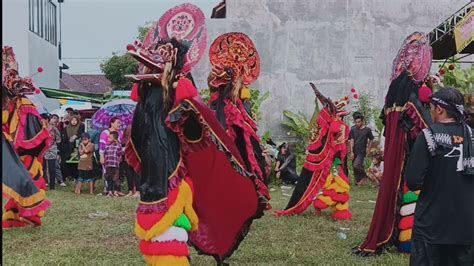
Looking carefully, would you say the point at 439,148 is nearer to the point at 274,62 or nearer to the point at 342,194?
the point at 342,194

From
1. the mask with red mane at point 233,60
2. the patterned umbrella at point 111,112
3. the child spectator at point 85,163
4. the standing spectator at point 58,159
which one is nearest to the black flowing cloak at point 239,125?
the mask with red mane at point 233,60

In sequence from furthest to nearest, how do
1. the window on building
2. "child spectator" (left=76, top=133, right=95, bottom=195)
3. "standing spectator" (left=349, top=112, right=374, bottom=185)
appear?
1. the window on building
2. "standing spectator" (left=349, top=112, right=374, bottom=185)
3. "child spectator" (left=76, top=133, right=95, bottom=195)

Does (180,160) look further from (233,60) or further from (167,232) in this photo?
(233,60)

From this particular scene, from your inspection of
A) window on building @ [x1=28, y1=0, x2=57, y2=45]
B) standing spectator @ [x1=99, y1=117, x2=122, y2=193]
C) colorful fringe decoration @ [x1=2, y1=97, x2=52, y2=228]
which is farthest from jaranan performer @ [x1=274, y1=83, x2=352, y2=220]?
window on building @ [x1=28, y1=0, x2=57, y2=45]

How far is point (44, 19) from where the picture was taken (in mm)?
22438

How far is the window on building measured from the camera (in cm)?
2012

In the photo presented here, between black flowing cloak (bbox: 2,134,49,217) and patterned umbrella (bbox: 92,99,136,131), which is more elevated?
patterned umbrella (bbox: 92,99,136,131)

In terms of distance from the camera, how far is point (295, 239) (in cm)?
679

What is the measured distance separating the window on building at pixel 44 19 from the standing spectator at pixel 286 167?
10.5 m

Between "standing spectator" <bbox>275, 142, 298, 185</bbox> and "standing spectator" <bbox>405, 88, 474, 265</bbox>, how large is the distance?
30.1ft

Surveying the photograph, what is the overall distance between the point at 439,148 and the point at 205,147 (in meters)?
1.67

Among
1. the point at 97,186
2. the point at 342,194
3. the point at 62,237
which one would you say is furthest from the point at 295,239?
the point at 97,186

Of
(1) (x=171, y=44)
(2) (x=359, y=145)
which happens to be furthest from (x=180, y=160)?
(2) (x=359, y=145)

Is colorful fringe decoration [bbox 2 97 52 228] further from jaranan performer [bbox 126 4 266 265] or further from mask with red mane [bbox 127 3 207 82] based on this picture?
mask with red mane [bbox 127 3 207 82]
